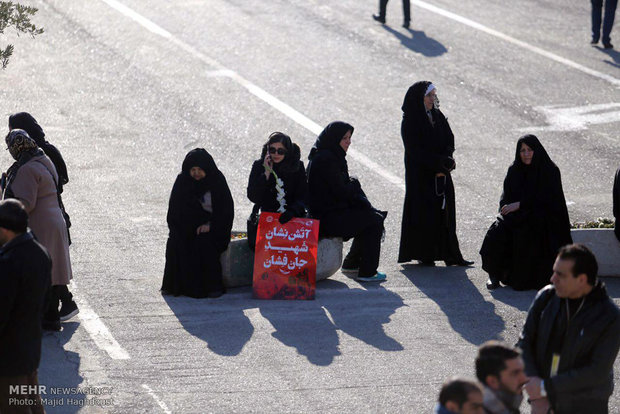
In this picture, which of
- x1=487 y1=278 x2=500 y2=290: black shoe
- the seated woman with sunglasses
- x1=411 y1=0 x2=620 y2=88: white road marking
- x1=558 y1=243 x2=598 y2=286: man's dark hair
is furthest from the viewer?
x1=411 y1=0 x2=620 y2=88: white road marking

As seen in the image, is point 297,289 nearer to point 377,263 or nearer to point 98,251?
point 377,263

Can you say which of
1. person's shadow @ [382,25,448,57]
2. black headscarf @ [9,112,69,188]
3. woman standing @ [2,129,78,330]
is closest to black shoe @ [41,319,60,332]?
woman standing @ [2,129,78,330]

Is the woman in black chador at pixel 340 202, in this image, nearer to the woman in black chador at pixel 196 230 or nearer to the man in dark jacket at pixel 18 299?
the woman in black chador at pixel 196 230

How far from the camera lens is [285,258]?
10844 millimetres

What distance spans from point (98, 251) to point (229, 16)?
33.3 feet

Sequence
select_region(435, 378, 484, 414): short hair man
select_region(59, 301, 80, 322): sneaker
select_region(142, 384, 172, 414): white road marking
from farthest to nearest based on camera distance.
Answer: select_region(59, 301, 80, 322): sneaker, select_region(142, 384, 172, 414): white road marking, select_region(435, 378, 484, 414): short hair man

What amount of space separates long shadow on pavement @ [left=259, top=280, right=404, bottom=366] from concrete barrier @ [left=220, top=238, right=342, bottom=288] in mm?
200

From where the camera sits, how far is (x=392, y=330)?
995 cm

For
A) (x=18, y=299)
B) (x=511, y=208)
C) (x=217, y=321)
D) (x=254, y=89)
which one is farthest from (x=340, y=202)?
(x=254, y=89)

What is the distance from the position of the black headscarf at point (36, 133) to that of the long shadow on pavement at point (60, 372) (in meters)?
1.40

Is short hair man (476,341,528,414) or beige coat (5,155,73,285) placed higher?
short hair man (476,341,528,414)

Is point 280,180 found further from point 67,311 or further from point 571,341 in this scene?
point 571,341

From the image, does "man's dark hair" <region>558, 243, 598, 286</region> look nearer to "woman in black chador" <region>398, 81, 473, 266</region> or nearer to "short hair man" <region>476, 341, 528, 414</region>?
"short hair man" <region>476, 341, 528, 414</region>

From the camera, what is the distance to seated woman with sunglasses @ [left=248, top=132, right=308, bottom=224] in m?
10.8
